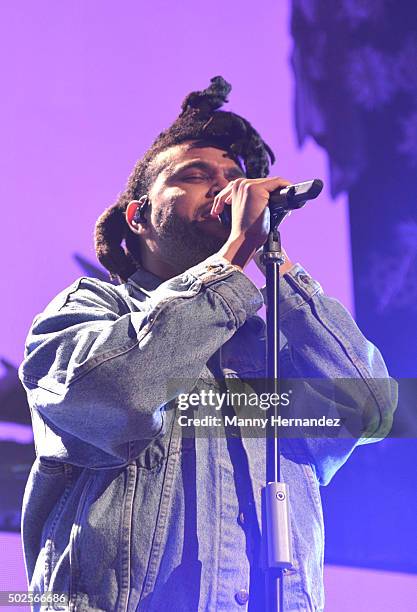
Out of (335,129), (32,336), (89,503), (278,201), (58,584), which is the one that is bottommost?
(58,584)

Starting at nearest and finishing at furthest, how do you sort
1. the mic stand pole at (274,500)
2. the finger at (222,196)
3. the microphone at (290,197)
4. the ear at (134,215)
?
the mic stand pole at (274,500), the microphone at (290,197), the finger at (222,196), the ear at (134,215)

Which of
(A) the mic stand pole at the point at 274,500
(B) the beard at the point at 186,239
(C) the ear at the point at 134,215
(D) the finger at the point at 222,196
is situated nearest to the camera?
(A) the mic stand pole at the point at 274,500

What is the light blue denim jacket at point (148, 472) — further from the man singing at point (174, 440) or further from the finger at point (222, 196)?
the finger at point (222, 196)

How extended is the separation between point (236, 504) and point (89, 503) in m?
0.21

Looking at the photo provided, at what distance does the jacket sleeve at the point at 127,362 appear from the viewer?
1198mm

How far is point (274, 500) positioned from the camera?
1.19 metres

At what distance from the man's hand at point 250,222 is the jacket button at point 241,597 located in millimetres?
465

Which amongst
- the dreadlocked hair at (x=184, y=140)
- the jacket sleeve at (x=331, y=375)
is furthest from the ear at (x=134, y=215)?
the jacket sleeve at (x=331, y=375)

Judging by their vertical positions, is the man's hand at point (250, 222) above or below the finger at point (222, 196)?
below

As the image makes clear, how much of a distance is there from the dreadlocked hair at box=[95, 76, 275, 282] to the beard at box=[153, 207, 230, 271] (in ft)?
0.43

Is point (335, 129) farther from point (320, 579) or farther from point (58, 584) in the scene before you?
point (58, 584)

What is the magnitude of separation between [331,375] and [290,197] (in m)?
0.31

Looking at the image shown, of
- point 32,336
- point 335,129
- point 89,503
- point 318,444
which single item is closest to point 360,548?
point 318,444

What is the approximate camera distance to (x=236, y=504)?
1.28 m
